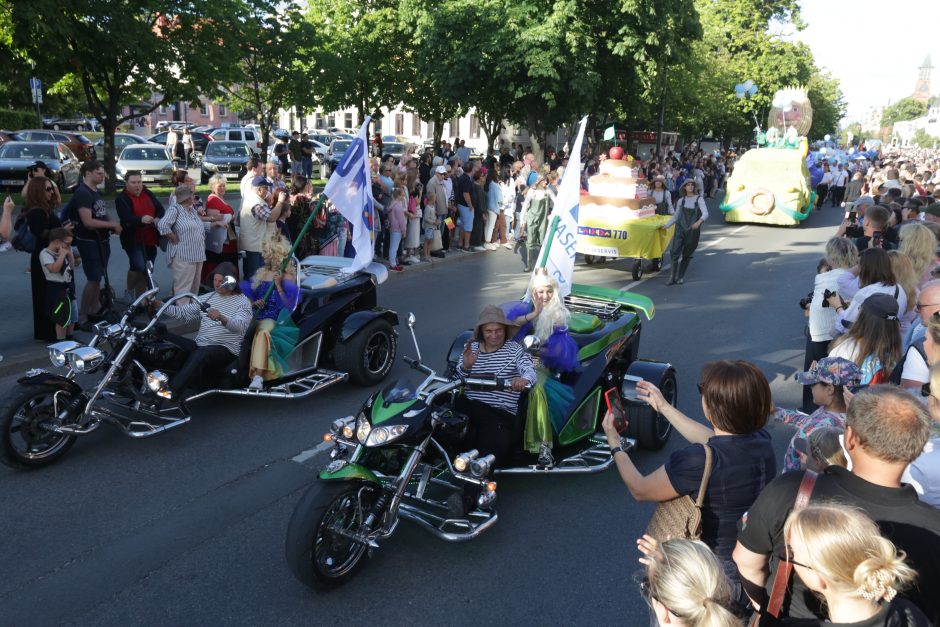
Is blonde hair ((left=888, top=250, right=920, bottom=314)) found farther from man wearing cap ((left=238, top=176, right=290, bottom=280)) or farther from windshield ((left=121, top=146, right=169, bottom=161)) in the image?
windshield ((left=121, top=146, right=169, bottom=161))

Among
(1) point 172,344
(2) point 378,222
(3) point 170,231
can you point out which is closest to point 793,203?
(2) point 378,222

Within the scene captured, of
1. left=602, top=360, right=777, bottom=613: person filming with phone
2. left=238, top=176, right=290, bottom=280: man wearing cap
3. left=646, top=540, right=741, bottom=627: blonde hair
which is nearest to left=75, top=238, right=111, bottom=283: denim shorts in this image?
left=238, top=176, right=290, bottom=280: man wearing cap

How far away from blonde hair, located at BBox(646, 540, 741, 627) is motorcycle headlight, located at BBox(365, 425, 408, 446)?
209cm

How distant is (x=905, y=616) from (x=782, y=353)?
7272 mm

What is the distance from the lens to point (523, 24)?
2338 centimetres

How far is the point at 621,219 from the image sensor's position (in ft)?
43.3

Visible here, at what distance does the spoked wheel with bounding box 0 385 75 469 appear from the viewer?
4.96 metres

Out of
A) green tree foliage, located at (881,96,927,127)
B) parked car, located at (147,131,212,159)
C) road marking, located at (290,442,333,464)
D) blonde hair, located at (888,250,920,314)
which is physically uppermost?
green tree foliage, located at (881,96,927,127)

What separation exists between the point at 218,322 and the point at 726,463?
461 centimetres

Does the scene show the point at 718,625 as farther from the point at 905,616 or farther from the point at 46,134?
the point at 46,134

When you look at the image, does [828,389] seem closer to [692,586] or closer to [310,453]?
[692,586]

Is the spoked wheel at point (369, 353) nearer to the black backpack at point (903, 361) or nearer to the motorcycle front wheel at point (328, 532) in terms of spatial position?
the motorcycle front wheel at point (328, 532)

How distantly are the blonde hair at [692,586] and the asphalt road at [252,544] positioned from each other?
1864mm

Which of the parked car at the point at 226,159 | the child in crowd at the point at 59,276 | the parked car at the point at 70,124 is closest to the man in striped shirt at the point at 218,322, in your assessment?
the child in crowd at the point at 59,276
